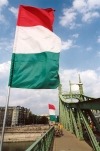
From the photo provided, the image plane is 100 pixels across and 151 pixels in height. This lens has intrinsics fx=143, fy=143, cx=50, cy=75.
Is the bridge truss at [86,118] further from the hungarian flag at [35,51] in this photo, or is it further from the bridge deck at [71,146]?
the hungarian flag at [35,51]

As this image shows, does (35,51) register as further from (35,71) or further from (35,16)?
(35,16)

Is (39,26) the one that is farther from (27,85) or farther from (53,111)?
(53,111)

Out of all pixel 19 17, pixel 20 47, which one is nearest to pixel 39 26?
pixel 19 17


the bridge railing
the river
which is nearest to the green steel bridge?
the bridge railing

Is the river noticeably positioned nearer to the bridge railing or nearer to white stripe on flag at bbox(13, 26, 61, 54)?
the bridge railing

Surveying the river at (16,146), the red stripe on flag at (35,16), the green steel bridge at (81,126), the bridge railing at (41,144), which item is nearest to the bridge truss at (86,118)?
the green steel bridge at (81,126)

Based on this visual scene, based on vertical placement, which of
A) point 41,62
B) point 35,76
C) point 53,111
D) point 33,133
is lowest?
point 33,133

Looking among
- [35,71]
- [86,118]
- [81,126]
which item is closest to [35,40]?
[35,71]

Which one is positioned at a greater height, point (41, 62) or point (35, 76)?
point (41, 62)
